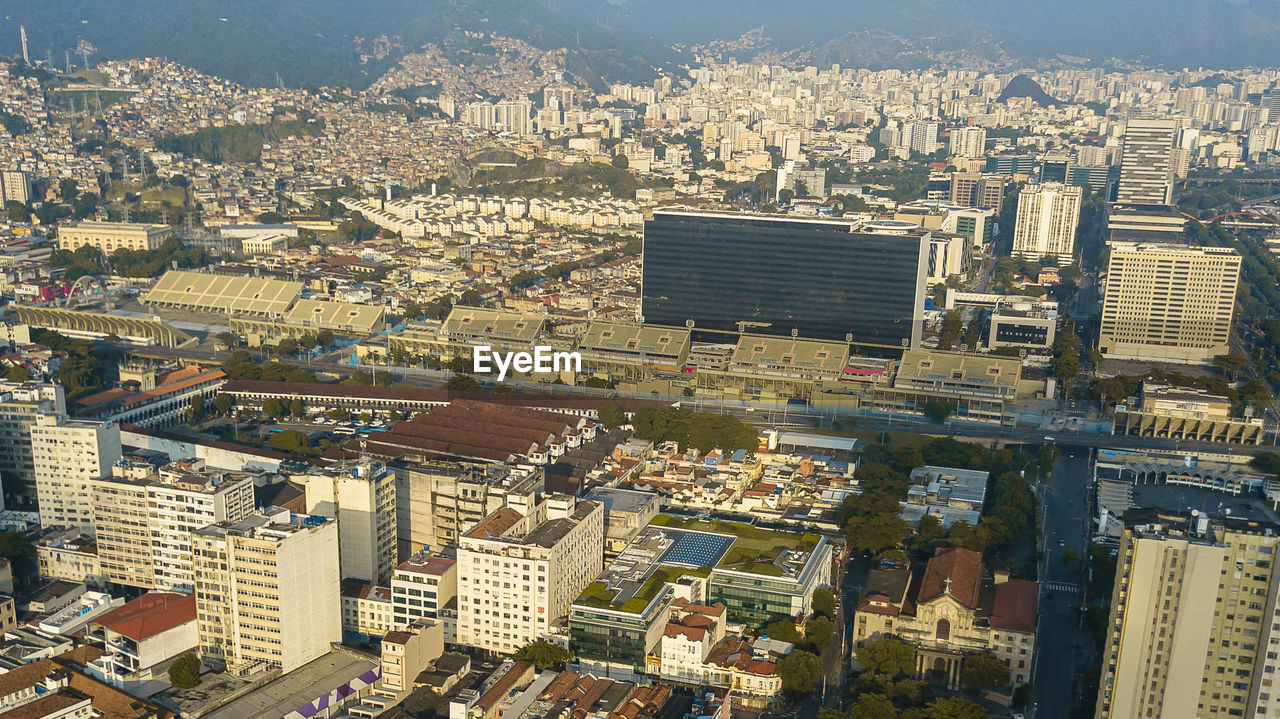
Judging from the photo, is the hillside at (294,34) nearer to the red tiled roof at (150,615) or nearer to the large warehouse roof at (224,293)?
the large warehouse roof at (224,293)

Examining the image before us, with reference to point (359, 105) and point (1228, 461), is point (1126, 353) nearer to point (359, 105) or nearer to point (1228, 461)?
point (1228, 461)

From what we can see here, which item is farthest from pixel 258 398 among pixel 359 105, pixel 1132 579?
pixel 359 105

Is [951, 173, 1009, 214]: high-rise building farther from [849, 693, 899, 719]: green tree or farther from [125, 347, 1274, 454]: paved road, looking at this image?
[849, 693, 899, 719]: green tree

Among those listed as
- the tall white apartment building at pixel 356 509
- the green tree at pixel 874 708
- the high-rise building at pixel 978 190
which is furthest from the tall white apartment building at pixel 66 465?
the high-rise building at pixel 978 190

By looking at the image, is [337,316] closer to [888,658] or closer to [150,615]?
[150,615]

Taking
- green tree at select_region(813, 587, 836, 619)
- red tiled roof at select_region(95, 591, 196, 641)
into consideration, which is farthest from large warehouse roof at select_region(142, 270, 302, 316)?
green tree at select_region(813, 587, 836, 619)
